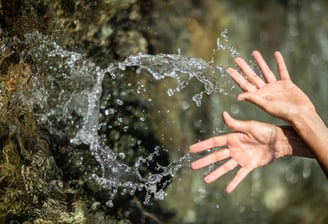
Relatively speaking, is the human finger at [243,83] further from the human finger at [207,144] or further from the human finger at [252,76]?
the human finger at [207,144]

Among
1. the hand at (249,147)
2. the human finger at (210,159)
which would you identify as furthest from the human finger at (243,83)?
the human finger at (210,159)

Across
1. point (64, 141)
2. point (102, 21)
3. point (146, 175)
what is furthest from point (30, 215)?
point (102, 21)

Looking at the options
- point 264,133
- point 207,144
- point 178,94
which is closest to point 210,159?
point 207,144

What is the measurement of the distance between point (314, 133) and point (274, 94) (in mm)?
187

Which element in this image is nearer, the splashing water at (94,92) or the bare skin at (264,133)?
the bare skin at (264,133)

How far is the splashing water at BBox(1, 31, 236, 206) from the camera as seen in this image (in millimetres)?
2600

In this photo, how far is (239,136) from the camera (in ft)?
6.29

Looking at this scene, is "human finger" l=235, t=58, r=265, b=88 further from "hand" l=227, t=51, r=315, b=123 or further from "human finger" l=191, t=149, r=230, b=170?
"human finger" l=191, t=149, r=230, b=170

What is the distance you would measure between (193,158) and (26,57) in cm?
99

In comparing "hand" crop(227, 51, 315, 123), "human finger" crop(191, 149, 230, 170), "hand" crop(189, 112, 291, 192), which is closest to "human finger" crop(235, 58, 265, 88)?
"hand" crop(227, 51, 315, 123)

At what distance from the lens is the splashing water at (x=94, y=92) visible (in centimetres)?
260

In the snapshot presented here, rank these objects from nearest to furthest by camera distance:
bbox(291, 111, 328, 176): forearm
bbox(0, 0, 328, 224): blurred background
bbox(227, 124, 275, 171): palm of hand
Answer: bbox(291, 111, 328, 176): forearm < bbox(227, 124, 275, 171): palm of hand < bbox(0, 0, 328, 224): blurred background

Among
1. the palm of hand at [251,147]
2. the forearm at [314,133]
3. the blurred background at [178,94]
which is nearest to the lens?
the forearm at [314,133]

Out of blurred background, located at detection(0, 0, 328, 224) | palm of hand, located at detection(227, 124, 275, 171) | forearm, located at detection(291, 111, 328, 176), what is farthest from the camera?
blurred background, located at detection(0, 0, 328, 224)
